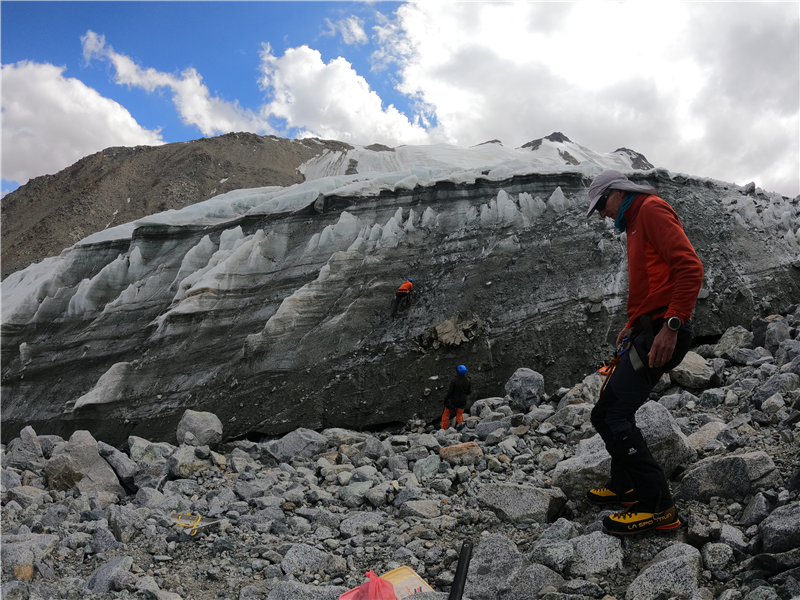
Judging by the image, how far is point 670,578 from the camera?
114 inches

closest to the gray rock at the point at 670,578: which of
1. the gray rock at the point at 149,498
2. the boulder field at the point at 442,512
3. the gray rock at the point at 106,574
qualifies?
the boulder field at the point at 442,512

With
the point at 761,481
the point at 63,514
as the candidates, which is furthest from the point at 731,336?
the point at 63,514

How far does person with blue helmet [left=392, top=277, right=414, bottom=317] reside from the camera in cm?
1138

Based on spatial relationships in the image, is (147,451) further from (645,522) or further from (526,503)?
(645,522)

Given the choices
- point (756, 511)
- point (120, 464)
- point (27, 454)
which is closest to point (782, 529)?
point (756, 511)

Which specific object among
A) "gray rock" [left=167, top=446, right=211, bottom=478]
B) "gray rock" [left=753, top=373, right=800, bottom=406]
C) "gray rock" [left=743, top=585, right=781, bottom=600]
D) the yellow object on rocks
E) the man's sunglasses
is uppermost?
the man's sunglasses

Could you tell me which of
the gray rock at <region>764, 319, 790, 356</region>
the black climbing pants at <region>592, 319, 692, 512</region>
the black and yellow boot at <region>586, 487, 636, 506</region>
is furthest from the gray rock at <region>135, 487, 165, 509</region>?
the gray rock at <region>764, 319, 790, 356</region>

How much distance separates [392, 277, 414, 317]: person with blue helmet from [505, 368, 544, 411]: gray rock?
Result: 115 inches

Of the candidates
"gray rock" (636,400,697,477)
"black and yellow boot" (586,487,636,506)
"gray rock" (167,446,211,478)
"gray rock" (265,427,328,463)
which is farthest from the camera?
"gray rock" (265,427,328,463)

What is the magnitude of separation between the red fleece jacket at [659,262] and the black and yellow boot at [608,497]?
4.22 ft

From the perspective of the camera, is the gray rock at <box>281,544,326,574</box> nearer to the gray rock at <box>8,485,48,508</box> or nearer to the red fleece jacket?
the red fleece jacket

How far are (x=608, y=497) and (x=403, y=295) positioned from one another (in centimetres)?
776

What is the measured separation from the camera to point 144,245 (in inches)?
574

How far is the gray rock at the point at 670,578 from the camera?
2830 millimetres
